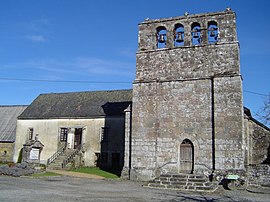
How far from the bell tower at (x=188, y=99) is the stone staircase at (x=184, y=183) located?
39.3 inches

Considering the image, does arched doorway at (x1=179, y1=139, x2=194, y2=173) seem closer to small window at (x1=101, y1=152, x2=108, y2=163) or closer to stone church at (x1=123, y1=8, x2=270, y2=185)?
stone church at (x1=123, y1=8, x2=270, y2=185)

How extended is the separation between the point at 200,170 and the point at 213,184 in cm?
186

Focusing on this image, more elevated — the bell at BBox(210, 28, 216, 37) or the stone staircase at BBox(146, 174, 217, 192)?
the bell at BBox(210, 28, 216, 37)

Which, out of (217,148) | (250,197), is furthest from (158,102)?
(250,197)

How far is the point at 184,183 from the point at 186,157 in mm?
2529

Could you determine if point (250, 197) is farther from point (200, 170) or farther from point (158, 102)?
point (158, 102)

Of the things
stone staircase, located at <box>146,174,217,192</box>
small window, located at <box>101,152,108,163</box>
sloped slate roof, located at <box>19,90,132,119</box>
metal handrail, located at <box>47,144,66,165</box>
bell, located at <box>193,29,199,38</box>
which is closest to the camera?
stone staircase, located at <box>146,174,217,192</box>

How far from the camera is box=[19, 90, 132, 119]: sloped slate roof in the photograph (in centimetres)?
3241

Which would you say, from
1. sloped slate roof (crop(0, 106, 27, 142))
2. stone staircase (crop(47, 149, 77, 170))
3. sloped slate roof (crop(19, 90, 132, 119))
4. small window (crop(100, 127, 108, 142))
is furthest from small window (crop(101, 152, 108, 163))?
sloped slate roof (crop(0, 106, 27, 142))

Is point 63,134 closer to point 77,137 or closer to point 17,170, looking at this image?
point 77,137

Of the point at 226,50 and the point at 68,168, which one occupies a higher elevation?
the point at 226,50

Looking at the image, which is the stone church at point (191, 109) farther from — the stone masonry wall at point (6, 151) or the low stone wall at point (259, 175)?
the stone masonry wall at point (6, 151)

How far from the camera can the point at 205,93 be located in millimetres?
19625

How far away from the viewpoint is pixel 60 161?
29297 millimetres
